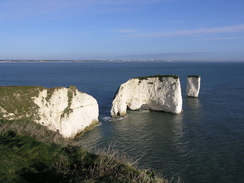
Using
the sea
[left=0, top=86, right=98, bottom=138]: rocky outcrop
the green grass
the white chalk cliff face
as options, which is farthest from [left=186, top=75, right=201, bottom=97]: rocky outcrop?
the green grass

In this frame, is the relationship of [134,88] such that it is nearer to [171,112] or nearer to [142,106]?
[142,106]

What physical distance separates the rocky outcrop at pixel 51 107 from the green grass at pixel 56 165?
40.1 ft

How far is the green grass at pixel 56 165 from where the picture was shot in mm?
10094

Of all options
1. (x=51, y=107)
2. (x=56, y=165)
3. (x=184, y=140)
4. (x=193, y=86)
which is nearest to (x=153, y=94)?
(x=184, y=140)

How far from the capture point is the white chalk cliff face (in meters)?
43.4

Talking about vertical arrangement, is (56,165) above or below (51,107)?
above

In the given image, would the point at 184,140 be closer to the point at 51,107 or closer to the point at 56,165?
the point at 51,107

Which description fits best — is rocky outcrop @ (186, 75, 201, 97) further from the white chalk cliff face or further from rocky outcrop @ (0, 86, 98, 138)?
rocky outcrop @ (0, 86, 98, 138)

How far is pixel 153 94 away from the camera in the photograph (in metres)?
45.9

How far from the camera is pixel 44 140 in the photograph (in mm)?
15039

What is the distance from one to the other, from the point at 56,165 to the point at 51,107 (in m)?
19.0

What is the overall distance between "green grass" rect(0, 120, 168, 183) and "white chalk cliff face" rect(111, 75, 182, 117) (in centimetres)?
2986

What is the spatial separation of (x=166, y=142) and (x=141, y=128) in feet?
21.7

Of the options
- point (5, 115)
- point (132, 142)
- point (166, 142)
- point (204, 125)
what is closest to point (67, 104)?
point (5, 115)
